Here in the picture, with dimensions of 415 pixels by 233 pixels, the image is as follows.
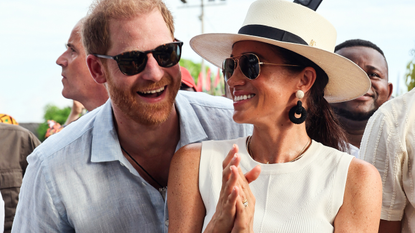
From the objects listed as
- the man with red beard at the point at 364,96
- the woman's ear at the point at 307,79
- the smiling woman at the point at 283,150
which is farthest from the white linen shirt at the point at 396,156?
the man with red beard at the point at 364,96

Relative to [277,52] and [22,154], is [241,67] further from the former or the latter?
[22,154]

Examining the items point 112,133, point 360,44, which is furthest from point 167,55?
point 360,44

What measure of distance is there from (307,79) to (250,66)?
0.39 metres

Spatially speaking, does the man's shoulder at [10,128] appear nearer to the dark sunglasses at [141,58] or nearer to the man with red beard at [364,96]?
the dark sunglasses at [141,58]

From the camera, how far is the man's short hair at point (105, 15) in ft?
8.98

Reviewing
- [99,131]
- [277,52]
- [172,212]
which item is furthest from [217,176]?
[99,131]

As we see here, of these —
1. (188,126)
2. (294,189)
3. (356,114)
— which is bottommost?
(356,114)

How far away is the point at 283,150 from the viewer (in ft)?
8.13

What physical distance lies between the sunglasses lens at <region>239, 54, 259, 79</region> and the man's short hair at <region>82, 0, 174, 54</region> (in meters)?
0.83

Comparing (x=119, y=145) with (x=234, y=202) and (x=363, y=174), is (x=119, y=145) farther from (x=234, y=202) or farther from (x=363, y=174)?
(x=363, y=174)

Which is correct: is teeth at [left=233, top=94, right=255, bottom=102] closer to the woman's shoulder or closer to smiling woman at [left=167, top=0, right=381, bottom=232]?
smiling woman at [left=167, top=0, right=381, bottom=232]

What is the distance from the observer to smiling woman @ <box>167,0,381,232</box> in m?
2.20

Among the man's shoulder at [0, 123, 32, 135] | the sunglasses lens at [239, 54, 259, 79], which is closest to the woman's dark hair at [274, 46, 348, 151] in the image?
the sunglasses lens at [239, 54, 259, 79]

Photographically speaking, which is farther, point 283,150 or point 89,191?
point 89,191
